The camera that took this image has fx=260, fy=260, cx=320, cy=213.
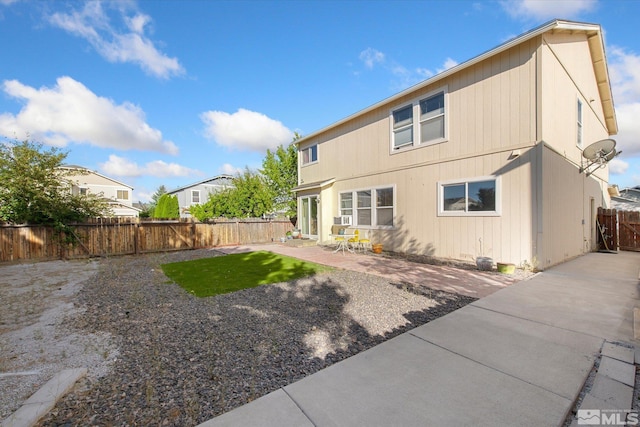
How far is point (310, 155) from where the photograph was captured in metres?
16.2

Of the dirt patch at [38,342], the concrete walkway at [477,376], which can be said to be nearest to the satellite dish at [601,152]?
the concrete walkway at [477,376]

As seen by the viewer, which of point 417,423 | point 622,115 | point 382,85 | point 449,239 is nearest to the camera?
point 417,423

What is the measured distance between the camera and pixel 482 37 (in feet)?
32.8

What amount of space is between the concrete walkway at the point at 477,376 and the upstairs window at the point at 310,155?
12.8m

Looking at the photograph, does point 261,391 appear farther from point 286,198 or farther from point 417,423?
point 286,198

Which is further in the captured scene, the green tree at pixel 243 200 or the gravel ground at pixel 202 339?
the green tree at pixel 243 200

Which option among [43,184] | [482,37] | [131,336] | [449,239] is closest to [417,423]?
[131,336]

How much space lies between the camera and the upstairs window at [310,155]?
15.8 meters

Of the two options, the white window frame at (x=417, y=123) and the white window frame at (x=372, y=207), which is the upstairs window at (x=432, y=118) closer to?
the white window frame at (x=417, y=123)

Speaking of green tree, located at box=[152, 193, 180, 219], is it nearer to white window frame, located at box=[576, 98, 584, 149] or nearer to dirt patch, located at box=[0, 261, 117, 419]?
dirt patch, located at box=[0, 261, 117, 419]

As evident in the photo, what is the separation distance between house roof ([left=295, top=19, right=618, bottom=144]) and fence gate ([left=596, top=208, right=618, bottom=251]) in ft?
18.3

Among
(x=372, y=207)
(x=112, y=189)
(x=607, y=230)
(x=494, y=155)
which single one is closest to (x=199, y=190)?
(x=112, y=189)

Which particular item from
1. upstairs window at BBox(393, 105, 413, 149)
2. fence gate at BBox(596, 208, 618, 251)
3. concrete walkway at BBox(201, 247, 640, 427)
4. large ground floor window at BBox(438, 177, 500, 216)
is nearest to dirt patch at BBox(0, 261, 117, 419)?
concrete walkway at BBox(201, 247, 640, 427)

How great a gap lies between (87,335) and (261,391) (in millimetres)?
3111
